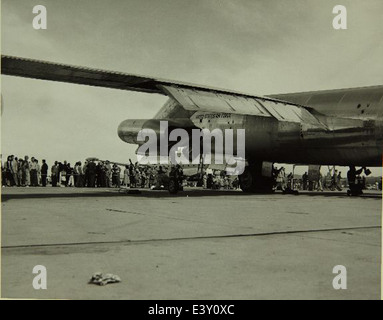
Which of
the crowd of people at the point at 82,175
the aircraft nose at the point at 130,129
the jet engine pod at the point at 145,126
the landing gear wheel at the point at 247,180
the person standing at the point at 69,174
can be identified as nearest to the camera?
the jet engine pod at the point at 145,126

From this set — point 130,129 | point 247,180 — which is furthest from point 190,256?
point 247,180

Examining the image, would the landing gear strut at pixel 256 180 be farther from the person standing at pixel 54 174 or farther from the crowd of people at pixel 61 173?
the person standing at pixel 54 174

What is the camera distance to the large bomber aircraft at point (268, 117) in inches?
597

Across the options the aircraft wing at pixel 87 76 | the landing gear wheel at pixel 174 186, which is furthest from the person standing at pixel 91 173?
the aircraft wing at pixel 87 76

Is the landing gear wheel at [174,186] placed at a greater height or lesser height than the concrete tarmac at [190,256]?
greater

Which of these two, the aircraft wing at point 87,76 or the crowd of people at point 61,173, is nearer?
the aircraft wing at point 87,76

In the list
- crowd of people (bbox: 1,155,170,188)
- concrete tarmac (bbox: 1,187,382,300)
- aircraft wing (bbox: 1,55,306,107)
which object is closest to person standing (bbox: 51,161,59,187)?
crowd of people (bbox: 1,155,170,188)

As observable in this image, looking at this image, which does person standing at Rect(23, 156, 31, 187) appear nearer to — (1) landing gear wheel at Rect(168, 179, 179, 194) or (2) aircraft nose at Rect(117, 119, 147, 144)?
(2) aircraft nose at Rect(117, 119, 147, 144)

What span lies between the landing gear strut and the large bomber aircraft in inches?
1.9

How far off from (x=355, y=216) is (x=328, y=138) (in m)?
8.54

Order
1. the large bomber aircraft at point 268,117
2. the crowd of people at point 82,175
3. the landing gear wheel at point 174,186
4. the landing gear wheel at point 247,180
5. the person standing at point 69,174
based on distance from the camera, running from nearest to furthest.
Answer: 1. the large bomber aircraft at point 268,117
2. the landing gear wheel at point 174,186
3. the landing gear wheel at point 247,180
4. the crowd of people at point 82,175
5. the person standing at point 69,174

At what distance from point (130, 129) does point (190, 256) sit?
16467mm

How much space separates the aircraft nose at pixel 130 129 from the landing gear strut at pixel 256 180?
5.62 m

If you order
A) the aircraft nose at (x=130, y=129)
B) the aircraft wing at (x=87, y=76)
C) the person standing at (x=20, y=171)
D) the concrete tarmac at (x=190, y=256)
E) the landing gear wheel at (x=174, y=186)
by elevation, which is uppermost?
the aircraft wing at (x=87, y=76)
